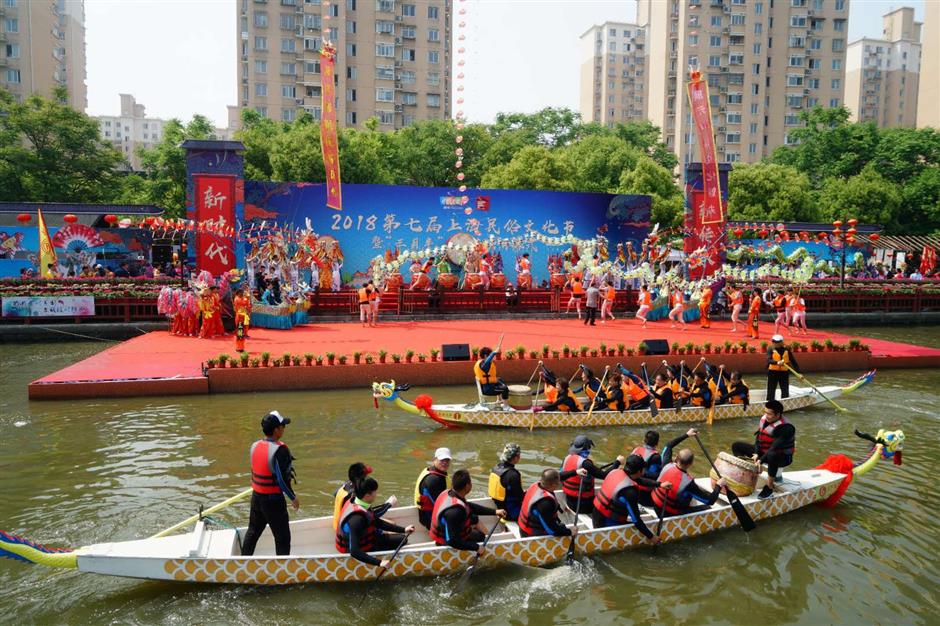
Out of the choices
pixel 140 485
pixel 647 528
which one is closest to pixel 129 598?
pixel 140 485

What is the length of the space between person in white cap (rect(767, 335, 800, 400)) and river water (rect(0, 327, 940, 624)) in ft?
2.46

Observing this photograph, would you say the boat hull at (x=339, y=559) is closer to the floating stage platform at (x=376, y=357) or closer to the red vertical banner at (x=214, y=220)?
the floating stage platform at (x=376, y=357)

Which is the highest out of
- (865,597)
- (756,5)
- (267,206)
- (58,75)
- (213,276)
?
(756,5)

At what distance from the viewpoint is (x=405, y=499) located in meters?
9.84

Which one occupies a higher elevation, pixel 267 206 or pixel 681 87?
pixel 681 87

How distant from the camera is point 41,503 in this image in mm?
9492

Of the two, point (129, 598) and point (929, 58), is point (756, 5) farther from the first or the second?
point (129, 598)

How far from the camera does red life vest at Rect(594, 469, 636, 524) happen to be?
26.5ft

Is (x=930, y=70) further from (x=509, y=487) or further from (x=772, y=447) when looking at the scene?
(x=509, y=487)

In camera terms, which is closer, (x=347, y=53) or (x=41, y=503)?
(x=41, y=503)

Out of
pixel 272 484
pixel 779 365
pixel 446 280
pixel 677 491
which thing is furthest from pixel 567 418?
pixel 446 280

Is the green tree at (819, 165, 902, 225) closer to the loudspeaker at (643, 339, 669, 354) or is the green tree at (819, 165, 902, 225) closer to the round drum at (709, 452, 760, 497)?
the loudspeaker at (643, 339, 669, 354)

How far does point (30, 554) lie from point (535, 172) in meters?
34.2

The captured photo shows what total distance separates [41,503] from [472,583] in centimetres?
611
